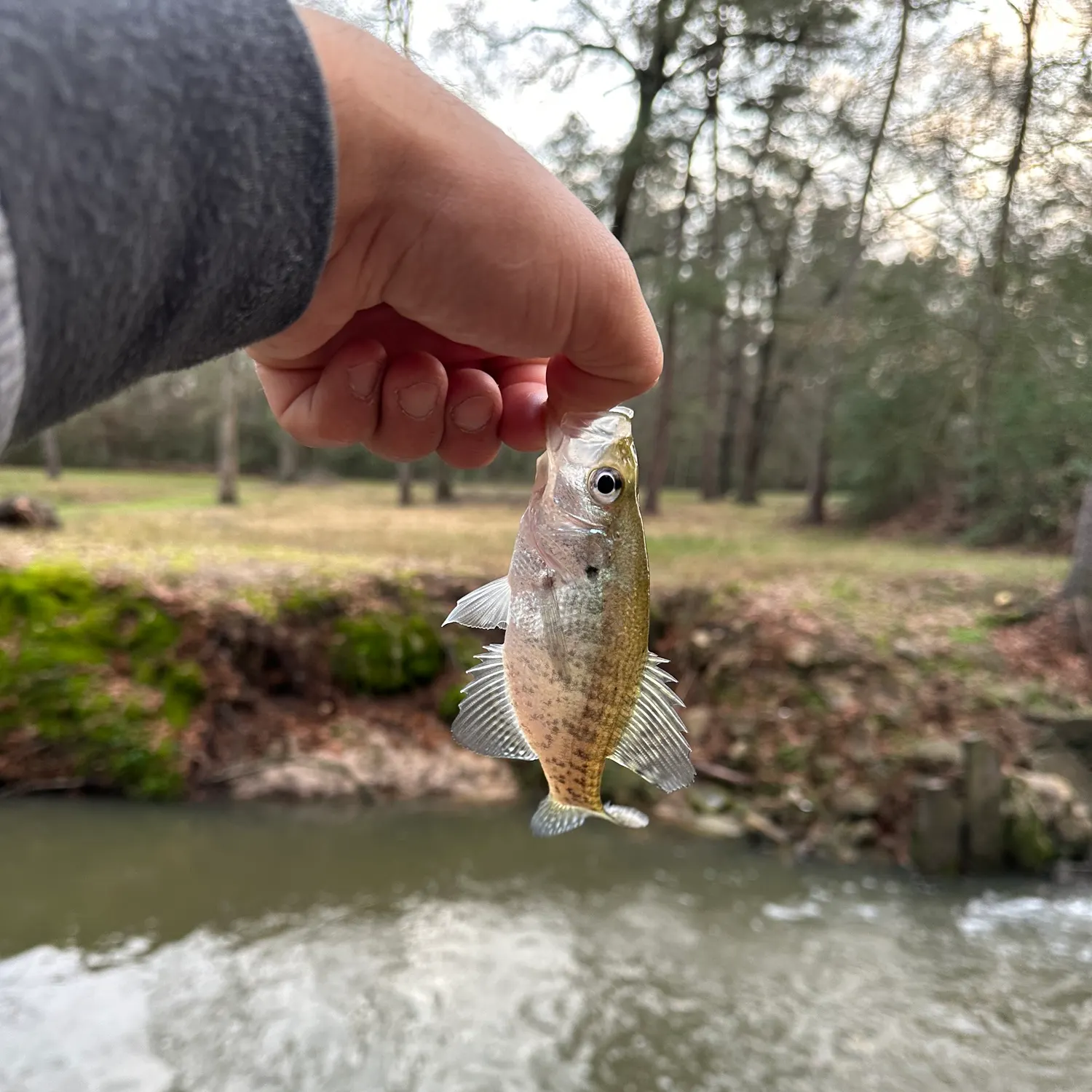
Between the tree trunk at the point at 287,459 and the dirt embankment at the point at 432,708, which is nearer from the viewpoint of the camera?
the dirt embankment at the point at 432,708

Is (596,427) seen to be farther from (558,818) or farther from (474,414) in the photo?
(558,818)

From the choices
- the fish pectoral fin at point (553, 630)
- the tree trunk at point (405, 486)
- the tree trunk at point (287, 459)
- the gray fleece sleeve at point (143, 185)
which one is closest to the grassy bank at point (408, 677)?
the fish pectoral fin at point (553, 630)

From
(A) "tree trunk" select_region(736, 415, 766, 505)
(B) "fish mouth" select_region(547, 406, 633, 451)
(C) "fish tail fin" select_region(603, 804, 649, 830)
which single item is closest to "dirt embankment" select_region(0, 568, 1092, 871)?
(C) "fish tail fin" select_region(603, 804, 649, 830)

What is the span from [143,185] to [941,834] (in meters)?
6.48

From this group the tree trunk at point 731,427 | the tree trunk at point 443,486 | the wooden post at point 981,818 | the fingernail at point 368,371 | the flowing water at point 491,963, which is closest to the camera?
the fingernail at point 368,371

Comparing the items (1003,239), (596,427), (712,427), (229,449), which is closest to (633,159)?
(596,427)

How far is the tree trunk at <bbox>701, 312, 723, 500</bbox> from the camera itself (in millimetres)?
17688

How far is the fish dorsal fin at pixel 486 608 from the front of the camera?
3.54ft

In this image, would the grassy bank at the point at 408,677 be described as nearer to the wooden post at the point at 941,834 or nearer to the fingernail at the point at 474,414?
the wooden post at the point at 941,834

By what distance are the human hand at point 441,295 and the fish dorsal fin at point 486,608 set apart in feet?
1.03

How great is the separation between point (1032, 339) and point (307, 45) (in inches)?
176

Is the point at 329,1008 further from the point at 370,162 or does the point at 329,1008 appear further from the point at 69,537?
the point at 69,537

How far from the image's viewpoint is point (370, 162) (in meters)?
0.86

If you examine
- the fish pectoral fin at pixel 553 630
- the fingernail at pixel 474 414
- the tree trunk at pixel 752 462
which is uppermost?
the tree trunk at pixel 752 462
